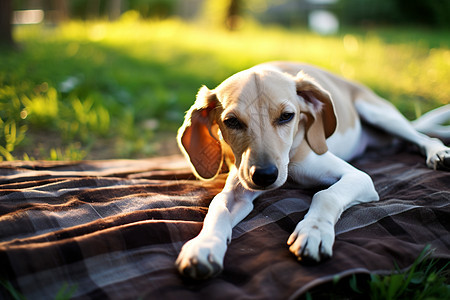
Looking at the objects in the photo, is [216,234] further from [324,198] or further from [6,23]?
[6,23]

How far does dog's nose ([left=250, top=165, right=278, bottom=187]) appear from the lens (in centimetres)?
214

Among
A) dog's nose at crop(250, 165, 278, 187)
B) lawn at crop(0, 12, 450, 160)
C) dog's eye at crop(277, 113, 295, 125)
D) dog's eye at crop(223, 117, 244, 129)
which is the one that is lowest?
lawn at crop(0, 12, 450, 160)

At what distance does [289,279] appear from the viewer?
1800 millimetres

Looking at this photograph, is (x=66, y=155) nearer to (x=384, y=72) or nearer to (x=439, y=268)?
(x=439, y=268)

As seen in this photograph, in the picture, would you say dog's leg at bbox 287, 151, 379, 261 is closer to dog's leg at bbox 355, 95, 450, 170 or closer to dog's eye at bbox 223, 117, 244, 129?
dog's eye at bbox 223, 117, 244, 129

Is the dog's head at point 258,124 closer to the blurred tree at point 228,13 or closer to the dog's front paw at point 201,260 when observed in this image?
the dog's front paw at point 201,260

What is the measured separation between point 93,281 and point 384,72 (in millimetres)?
6593

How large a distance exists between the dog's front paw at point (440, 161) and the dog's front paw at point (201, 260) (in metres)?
1.98

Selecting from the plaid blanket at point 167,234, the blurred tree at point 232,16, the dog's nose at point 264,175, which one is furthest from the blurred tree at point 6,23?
the blurred tree at point 232,16

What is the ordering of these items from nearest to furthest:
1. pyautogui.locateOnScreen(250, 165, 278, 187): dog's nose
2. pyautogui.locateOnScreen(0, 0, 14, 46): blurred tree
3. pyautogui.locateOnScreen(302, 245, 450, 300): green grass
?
pyautogui.locateOnScreen(302, 245, 450, 300): green grass
pyautogui.locateOnScreen(250, 165, 278, 187): dog's nose
pyautogui.locateOnScreen(0, 0, 14, 46): blurred tree

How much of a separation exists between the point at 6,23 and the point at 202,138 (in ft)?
18.1

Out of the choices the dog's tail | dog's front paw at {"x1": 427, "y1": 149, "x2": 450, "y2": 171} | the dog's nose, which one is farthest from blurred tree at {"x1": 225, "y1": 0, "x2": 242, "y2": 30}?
the dog's nose

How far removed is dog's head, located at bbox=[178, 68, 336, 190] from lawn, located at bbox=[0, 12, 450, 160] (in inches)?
66.0

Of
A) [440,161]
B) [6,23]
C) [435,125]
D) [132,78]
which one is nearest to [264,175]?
[440,161]
